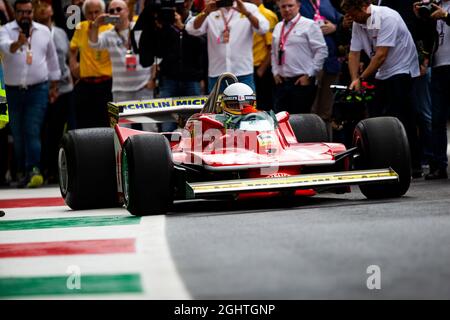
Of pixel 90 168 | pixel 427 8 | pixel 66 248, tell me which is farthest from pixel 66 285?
pixel 427 8

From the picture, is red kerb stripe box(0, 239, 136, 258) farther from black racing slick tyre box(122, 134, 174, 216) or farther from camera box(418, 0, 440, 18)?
camera box(418, 0, 440, 18)

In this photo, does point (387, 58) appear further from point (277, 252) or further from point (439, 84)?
point (277, 252)

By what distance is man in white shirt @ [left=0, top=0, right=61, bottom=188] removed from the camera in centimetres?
1622

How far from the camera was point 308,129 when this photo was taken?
12508 millimetres

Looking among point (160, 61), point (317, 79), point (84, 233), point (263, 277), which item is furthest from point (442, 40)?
point (263, 277)

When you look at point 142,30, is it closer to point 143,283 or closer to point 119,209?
point 119,209

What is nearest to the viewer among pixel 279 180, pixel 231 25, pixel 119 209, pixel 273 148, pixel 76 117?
pixel 279 180

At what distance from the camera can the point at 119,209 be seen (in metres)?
11.8

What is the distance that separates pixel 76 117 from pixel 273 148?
21.2ft

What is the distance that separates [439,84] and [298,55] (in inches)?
93.6

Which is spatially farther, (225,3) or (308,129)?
(225,3)

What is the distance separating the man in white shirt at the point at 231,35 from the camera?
49.9 ft

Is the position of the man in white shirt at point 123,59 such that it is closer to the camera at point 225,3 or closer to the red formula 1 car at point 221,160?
the camera at point 225,3

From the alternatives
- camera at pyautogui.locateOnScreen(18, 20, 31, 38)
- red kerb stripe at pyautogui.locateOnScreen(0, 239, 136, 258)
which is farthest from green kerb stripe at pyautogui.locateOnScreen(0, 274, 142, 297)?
camera at pyautogui.locateOnScreen(18, 20, 31, 38)
